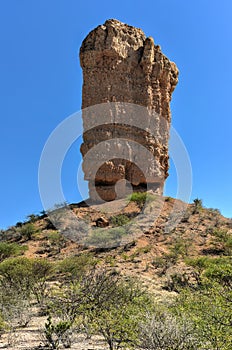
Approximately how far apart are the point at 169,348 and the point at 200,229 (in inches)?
686

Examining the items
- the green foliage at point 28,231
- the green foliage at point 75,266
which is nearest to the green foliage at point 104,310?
the green foliage at point 75,266

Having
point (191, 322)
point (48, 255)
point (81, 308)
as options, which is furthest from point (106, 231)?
point (191, 322)

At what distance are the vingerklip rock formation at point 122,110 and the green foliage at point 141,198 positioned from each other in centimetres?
106

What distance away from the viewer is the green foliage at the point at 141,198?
877 inches

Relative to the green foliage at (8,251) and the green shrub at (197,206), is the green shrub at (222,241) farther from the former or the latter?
the green foliage at (8,251)

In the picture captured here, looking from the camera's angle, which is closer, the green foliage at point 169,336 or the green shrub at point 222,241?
the green foliage at point 169,336

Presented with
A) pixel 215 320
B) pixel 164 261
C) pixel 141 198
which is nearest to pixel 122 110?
pixel 141 198

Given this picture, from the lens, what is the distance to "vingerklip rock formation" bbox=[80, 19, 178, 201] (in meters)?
23.3

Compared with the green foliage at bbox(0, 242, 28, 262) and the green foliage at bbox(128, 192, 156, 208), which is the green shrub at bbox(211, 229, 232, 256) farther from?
the green foliage at bbox(0, 242, 28, 262)

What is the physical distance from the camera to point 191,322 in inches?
196

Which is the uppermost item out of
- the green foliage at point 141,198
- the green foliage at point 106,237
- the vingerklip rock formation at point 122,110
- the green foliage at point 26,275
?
the vingerklip rock formation at point 122,110

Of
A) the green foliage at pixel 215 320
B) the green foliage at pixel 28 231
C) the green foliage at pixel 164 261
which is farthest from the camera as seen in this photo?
the green foliage at pixel 28 231

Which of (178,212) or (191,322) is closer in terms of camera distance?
(191,322)

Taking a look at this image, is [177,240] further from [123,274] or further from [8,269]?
[8,269]
